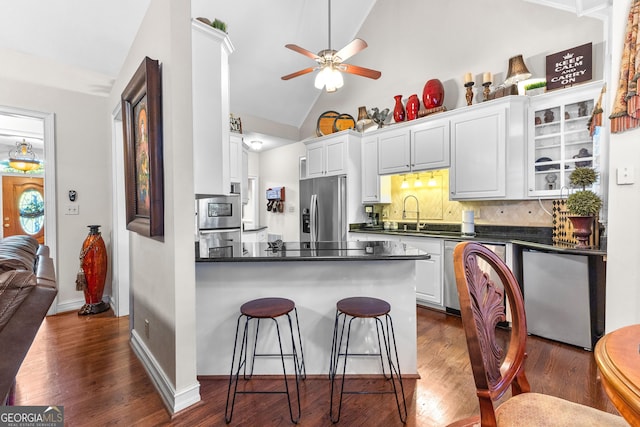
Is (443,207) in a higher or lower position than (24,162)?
lower

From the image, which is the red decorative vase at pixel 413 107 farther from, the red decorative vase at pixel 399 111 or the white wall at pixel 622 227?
the white wall at pixel 622 227

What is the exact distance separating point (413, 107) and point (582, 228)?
2.31 metres

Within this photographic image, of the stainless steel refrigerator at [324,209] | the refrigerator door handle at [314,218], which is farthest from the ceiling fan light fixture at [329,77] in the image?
the refrigerator door handle at [314,218]

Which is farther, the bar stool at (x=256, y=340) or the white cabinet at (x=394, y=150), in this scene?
the white cabinet at (x=394, y=150)

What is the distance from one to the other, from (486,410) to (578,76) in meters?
3.54

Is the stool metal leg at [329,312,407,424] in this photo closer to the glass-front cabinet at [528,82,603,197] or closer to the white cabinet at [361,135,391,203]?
the glass-front cabinet at [528,82,603,197]

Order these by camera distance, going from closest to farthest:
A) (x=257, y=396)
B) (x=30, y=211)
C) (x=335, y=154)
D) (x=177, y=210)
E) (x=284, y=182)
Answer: (x=177, y=210) < (x=257, y=396) < (x=335, y=154) < (x=284, y=182) < (x=30, y=211)

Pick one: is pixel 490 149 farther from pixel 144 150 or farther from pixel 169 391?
pixel 169 391

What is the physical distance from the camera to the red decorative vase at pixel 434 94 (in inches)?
152

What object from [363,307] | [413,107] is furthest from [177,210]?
[413,107]

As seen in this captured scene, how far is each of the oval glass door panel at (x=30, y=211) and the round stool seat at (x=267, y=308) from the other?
7.62 meters

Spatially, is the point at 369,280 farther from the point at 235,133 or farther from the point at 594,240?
the point at 235,133

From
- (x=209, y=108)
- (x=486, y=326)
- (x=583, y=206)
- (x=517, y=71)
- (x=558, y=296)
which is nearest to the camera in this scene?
(x=486, y=326)

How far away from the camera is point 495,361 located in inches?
37.7
